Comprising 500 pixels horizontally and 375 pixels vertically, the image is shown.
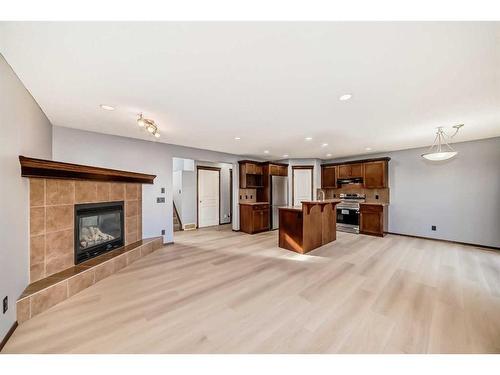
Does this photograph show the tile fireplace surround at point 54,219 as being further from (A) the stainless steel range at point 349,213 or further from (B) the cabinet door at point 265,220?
(A) the stainless steel range at point 349,213

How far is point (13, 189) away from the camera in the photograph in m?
1.77

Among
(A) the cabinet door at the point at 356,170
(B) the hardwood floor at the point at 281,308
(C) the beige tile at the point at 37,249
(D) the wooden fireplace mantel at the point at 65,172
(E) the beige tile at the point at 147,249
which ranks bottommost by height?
(B) the hardwood floor at the point at 281,308

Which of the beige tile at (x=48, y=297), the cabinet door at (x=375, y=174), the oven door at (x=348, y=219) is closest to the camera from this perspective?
the beige tile at (x=48, y=297)

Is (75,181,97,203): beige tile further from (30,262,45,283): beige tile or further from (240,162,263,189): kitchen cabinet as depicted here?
(240,162,263,189): kitchen cabinet

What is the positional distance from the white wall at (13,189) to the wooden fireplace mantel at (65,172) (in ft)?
0.28

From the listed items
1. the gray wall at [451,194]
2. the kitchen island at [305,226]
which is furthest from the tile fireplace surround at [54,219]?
the gray wall at [451,194]

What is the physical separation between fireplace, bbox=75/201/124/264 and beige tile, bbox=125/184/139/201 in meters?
0.20

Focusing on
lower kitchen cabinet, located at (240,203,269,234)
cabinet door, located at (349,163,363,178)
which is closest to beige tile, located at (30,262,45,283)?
lower kitchen cabinet, located at (240,203,269,234)

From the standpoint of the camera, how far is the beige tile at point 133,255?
3.29 metres

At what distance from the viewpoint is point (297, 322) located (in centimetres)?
187

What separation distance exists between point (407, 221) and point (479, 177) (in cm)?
170

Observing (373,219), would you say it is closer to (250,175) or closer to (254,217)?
(254,217)

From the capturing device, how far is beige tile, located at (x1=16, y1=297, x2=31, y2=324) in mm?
1834
